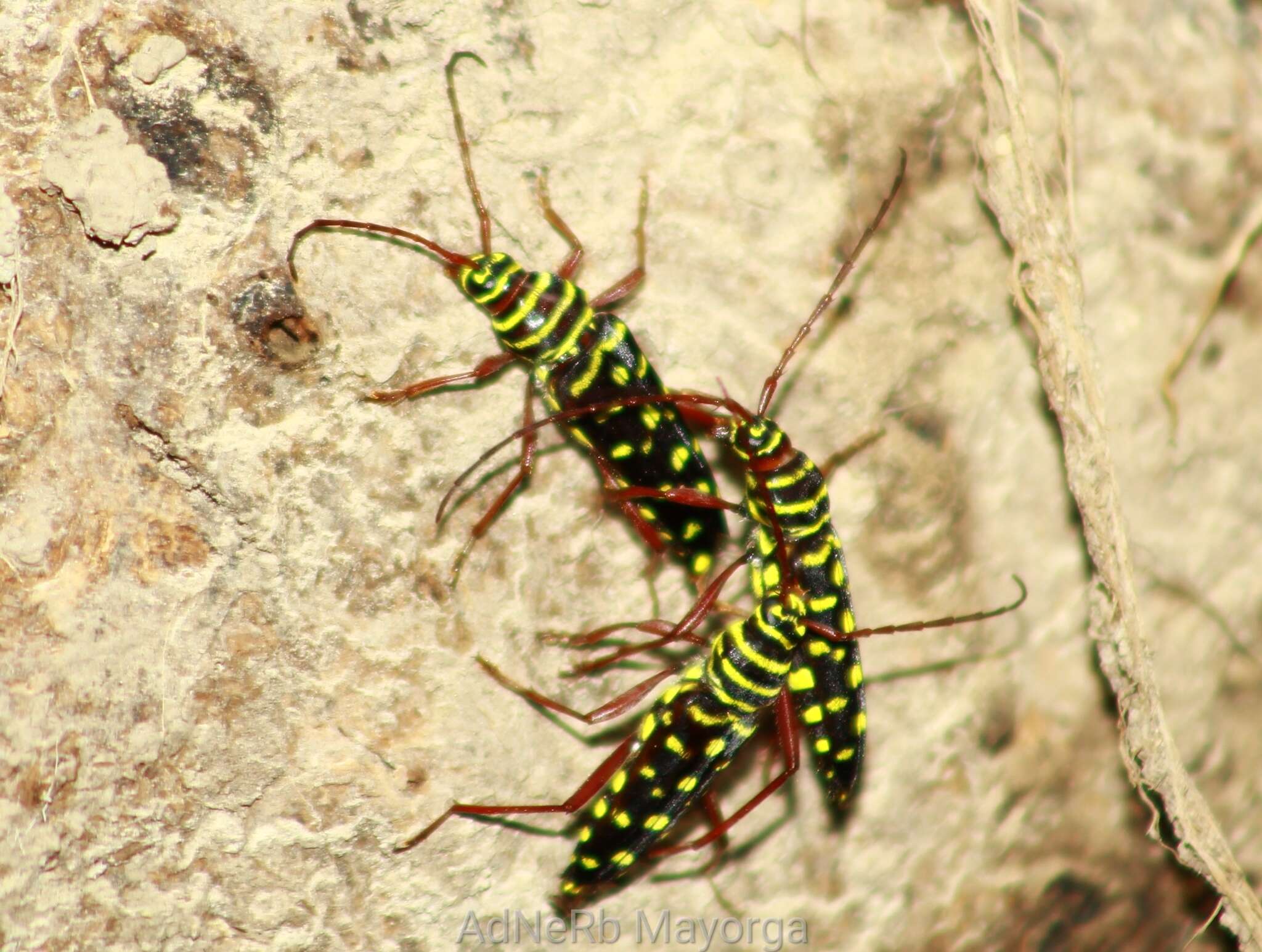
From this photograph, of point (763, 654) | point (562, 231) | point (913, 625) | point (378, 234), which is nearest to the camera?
point (378, 234)

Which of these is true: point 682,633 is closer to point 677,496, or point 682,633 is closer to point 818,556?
point 677,496

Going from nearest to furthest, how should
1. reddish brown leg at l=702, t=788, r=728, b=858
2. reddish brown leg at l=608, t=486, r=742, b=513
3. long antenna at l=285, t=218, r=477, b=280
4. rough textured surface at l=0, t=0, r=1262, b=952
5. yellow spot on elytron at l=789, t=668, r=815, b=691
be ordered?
rough textured surface at l=0, t=0, r=1262, b=952, long antenna at l=285, t=218, r=477, b=280, reddish brown leg at l=608, t=486, r=742, b=513, reddish brown leg at l=702, t=788, r=728, b=858, yellow spot on elytron at l=789, t=668, r=815, b=691

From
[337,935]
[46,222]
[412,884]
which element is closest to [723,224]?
[46,222]

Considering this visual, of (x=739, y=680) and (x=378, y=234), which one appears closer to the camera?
(x=378, y=234)

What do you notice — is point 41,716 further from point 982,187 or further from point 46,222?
point 982,187

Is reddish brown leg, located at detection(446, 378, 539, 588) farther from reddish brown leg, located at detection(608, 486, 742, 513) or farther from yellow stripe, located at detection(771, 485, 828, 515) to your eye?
yellow stripe, located at detection(771, 485, 828, 515)

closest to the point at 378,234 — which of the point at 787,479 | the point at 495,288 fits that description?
the point at 495,288

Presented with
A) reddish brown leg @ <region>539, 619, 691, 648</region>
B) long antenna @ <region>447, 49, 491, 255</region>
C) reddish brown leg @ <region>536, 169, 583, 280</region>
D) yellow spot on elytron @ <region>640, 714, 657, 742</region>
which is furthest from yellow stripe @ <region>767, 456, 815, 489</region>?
long antenna @ <region>447, 49, 491, 255</region>
